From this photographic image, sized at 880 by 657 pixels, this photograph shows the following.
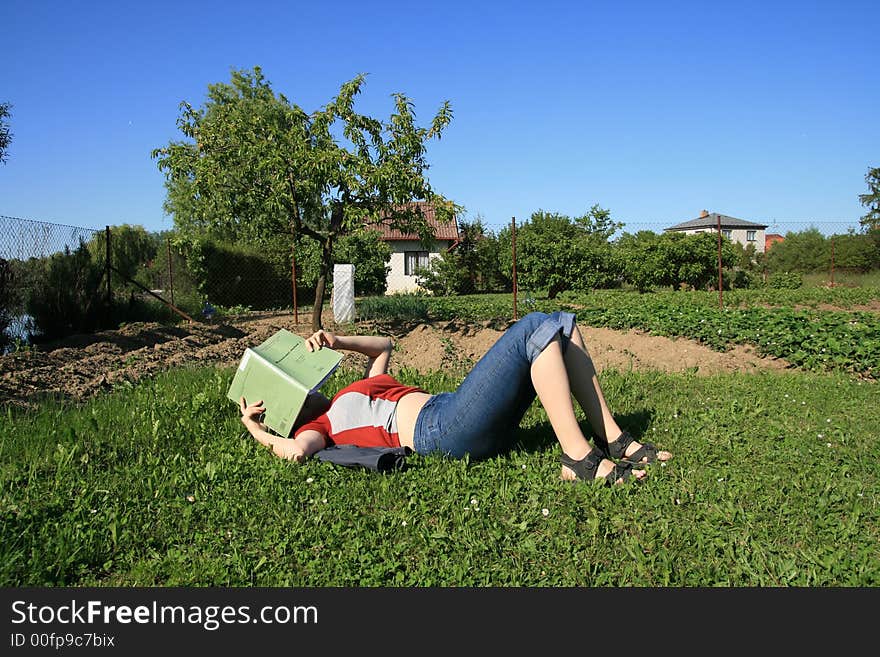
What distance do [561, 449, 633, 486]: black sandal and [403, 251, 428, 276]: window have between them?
26.6m

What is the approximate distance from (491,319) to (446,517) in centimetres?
720

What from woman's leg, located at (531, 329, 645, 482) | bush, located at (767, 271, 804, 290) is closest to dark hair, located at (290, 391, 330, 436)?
woman's leg, located at (531, 329, 645, 482)

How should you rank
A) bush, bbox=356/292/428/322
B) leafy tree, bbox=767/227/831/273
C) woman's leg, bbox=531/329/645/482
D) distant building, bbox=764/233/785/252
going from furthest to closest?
distant building, bbox=764/233/785/252
leafy tree, bbox=767/227/831/273
bush, bbox=356/292/428/322
woman's leg, bbox=531/329/645/482

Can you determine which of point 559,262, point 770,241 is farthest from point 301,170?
point 770,241

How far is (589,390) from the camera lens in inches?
141

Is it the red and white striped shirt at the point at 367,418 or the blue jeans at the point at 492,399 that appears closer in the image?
the blue jeans at the point at 492,399

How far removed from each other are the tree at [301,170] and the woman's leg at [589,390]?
5624 millimetres

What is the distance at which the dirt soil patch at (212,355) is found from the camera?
5.85 m

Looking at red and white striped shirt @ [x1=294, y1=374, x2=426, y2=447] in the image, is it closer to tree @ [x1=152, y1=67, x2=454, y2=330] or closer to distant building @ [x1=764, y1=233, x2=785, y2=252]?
→ tree @ [x1=152, y1=67, x2=454, y2=330]

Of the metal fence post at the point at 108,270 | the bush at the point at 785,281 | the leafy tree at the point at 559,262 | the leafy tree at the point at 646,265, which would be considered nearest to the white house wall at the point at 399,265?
the leafy tree at the point at 559,262

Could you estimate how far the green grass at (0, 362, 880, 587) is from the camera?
2557 mm

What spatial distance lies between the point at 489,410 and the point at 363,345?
0.90 metres

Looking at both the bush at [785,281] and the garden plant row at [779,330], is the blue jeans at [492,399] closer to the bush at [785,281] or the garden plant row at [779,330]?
the garden plant row at [779,330]

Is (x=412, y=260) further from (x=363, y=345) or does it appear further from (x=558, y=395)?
(x=558, y=395)
